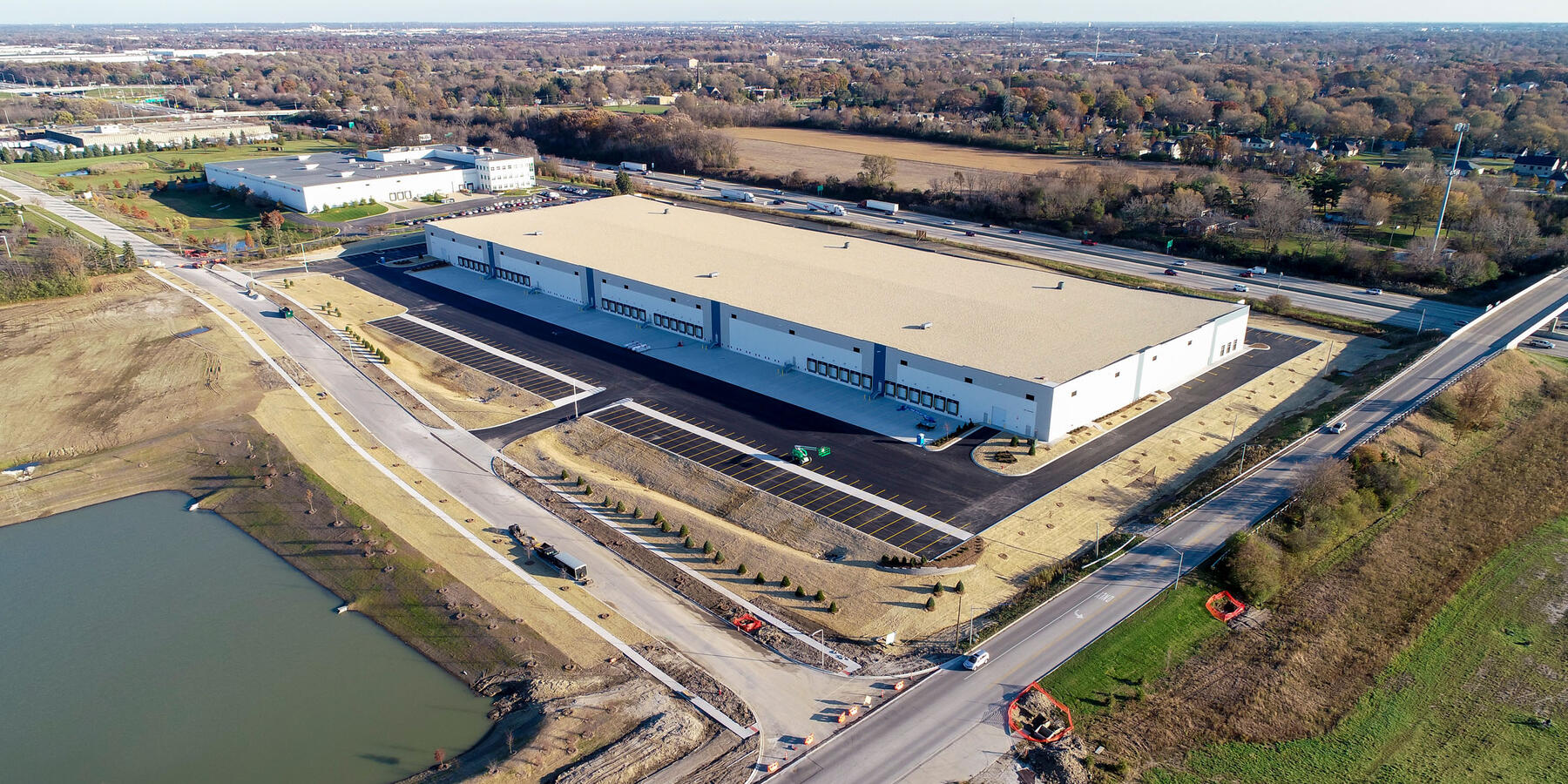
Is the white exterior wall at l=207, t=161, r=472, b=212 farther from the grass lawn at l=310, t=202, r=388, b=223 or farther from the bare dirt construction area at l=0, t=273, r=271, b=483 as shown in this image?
the bare dirt construction area at l=0, t=273, r=271, b=483

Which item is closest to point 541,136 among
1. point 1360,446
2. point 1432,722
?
point 1360,446

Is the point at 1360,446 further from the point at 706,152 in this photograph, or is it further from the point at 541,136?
the point at 541,136

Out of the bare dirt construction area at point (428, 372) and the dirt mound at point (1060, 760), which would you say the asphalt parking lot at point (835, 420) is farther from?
the dirt mound at point (1060, 760)

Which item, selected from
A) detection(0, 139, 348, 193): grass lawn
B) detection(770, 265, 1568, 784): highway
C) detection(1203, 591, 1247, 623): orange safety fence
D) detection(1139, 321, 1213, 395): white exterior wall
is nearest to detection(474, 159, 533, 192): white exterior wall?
detection(0, 139, 348, 193): grass lawn

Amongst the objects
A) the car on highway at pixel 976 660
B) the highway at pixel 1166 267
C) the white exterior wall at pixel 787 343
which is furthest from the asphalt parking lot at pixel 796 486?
the highway at pixel 1166 267

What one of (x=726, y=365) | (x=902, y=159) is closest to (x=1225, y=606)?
(x=726, y=365)
